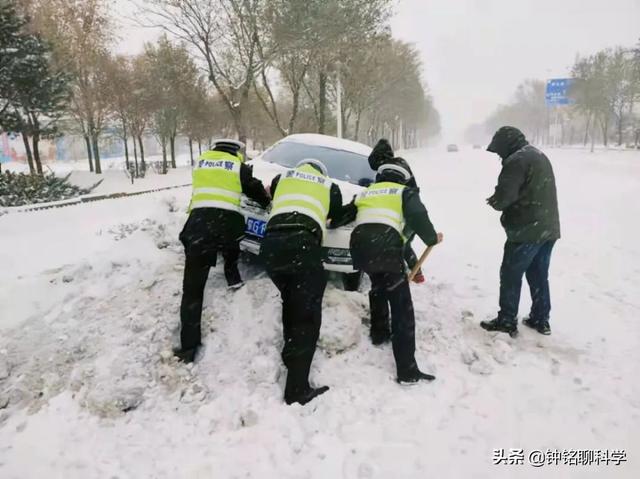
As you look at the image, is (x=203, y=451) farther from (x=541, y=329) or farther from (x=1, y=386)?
(x=541, y=329)

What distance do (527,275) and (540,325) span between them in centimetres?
53

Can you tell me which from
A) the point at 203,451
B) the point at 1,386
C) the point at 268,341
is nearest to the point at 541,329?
the point at 268,341

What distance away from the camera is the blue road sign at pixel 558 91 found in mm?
42812

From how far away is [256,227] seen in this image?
4.28 m

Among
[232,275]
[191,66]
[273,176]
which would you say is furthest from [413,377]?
[191,66]

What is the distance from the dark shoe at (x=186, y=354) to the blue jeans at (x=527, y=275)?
3032 millimetres

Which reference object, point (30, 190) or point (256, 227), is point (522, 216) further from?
point (30, 190)

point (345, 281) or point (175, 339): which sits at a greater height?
point (345, 281)

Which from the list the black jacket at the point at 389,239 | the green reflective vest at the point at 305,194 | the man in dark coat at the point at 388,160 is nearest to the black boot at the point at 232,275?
the green reflective vest at the point at 305,194

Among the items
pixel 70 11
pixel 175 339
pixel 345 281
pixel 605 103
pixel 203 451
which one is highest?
pixel 70 11

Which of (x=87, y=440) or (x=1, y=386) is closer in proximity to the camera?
(x=87, y=440)

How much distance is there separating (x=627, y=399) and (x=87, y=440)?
4.06 metres

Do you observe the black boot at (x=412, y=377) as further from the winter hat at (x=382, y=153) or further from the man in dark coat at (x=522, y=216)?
the winter hat at (x=382, y=153)

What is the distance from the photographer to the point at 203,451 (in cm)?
283
